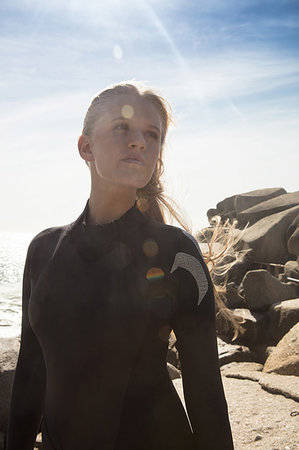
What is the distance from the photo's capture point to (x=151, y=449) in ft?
5.24

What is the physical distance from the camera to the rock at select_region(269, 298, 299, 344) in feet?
26.9

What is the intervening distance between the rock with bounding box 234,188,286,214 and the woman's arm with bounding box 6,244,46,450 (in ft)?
70.7

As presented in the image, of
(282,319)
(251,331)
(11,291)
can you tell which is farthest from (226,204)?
(11,291)

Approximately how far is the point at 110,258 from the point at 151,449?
76 cm

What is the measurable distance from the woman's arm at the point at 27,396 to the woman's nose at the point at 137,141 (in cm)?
97

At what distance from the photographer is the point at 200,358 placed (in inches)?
61.6

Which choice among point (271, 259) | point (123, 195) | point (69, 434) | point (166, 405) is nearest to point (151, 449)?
point (166, 405)

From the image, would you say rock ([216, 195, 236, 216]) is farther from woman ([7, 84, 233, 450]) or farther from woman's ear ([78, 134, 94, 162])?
woman ([7, 84, 233, 450])

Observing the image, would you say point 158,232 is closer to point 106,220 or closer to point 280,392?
point 106,220

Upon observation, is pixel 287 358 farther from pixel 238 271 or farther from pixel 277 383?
pixel 238 271

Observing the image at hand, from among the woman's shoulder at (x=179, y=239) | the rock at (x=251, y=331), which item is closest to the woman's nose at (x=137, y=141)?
the woman's shoulder at (x=179, y=239)

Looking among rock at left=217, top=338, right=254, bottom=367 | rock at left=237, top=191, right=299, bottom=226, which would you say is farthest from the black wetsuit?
rock at left=237, top=191, right=299, bottom=226

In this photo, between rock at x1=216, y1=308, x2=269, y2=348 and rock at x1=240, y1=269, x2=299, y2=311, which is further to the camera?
rock at x1=240, y1=269, x2=299, y2=311

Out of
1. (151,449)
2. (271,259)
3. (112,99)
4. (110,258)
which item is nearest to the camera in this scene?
(151,449)
